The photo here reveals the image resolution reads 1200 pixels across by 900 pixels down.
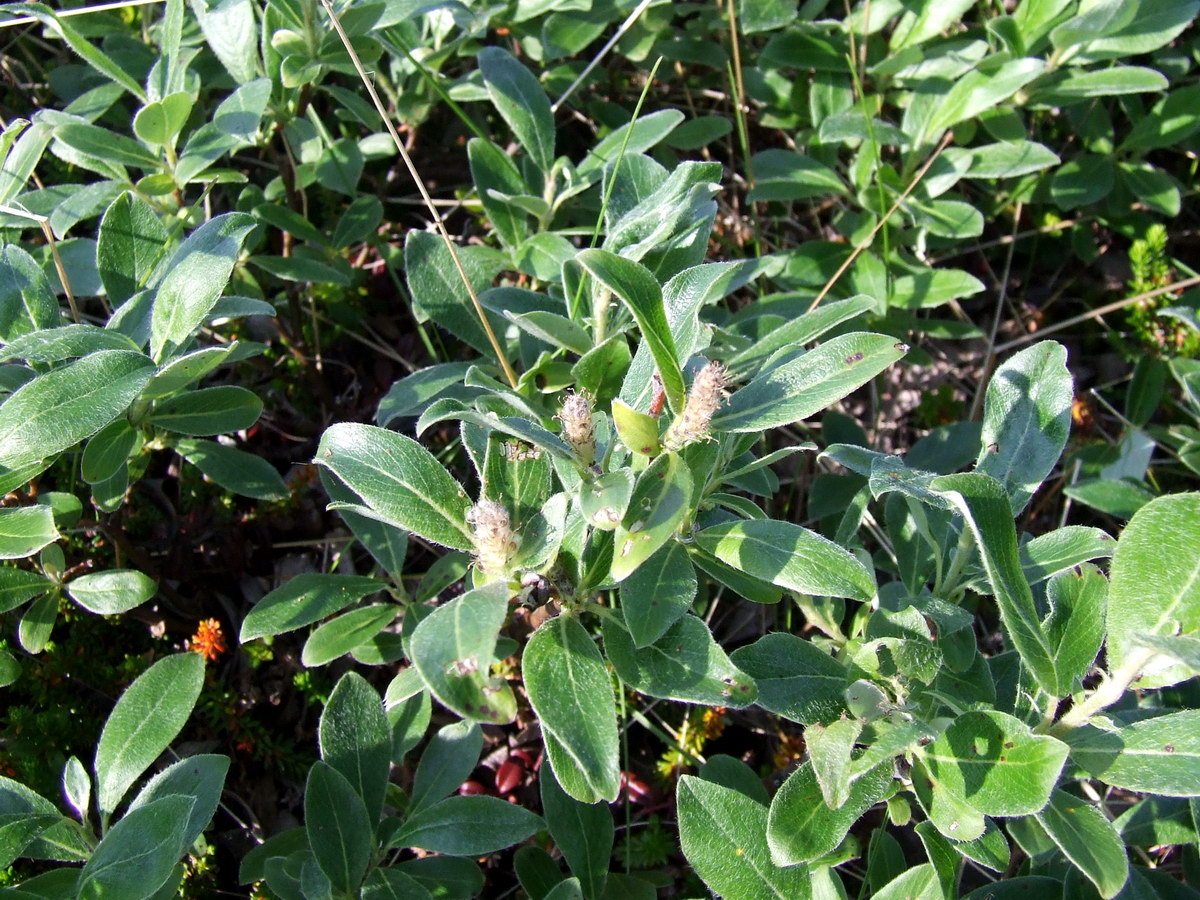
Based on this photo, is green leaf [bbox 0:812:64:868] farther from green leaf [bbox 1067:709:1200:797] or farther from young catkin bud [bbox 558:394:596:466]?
green leaf [bbox 1067:709:1200:797]

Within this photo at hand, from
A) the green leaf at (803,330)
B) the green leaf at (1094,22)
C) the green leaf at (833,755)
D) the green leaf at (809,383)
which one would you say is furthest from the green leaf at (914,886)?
the green leaf at (1094,22)

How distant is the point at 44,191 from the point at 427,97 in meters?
0.91

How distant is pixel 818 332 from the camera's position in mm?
1512

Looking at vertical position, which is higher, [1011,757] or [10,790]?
[1011,757]

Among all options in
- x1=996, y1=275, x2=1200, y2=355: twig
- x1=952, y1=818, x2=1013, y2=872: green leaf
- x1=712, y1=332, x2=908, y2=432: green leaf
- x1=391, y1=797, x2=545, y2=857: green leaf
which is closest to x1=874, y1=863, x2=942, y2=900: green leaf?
x1=952, y1=818, x2=1013, y2=872: green leaf

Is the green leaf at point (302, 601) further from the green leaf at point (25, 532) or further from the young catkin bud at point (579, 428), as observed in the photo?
the young catkin bud at point (579, 428)

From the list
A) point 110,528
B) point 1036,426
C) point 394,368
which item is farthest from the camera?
point 394,368

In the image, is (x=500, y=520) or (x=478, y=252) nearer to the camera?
(x=500, y=520)

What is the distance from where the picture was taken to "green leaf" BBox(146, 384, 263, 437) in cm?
182

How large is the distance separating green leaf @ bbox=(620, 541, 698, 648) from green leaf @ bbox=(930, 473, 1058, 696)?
0.37m

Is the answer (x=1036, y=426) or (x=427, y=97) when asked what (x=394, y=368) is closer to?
(x=427, y=97)

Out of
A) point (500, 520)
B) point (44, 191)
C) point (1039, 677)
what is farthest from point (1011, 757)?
point (44, 191)

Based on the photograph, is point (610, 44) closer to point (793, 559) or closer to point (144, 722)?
point (793, 559)

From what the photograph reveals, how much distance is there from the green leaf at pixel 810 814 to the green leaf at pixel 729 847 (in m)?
0.12
